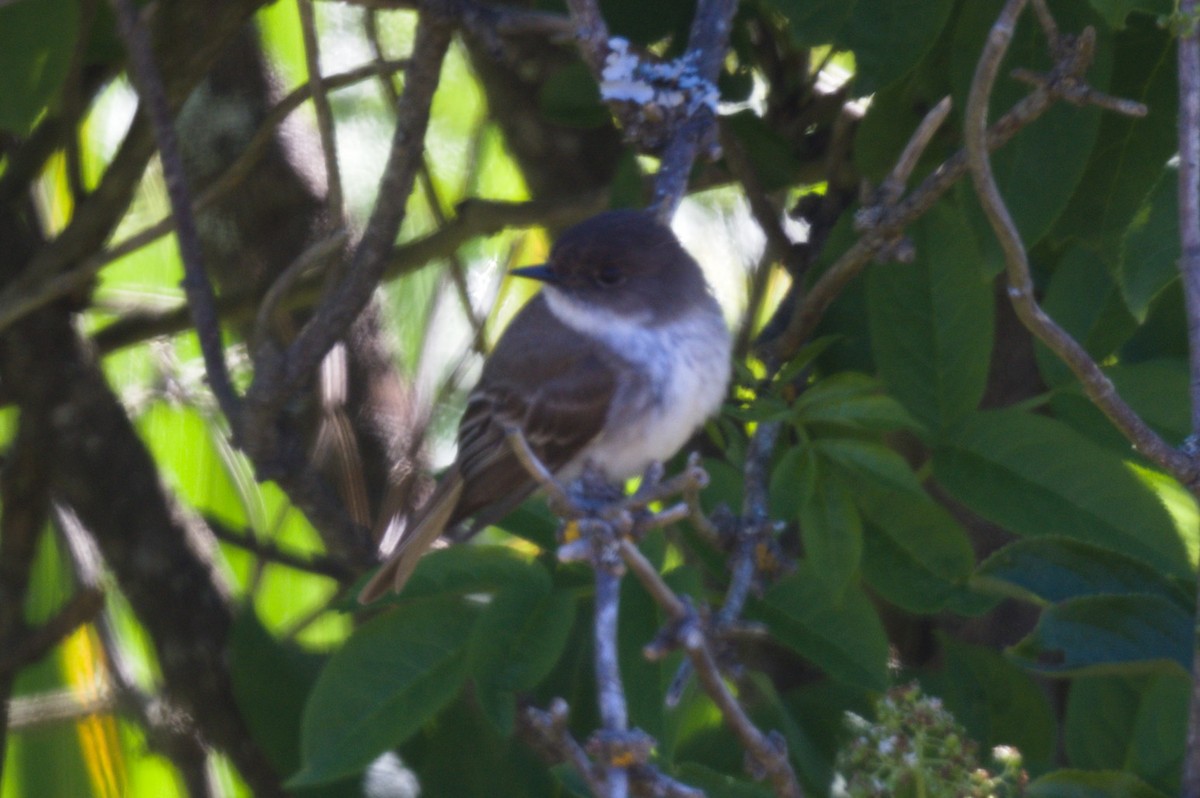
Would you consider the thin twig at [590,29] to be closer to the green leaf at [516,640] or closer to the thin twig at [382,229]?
the thin twig at [382,229]

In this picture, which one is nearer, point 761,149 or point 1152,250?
point 1152,250

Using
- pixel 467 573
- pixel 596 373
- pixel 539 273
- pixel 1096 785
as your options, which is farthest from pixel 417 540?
pixel 1096 785

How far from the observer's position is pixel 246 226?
4.74 m

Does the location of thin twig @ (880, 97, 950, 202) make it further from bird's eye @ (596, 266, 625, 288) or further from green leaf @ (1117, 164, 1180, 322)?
bird's eye @ (596, 266, 625, 288)

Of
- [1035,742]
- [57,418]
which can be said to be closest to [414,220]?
[57,418]

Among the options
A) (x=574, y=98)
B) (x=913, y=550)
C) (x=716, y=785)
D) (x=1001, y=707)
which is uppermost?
(x=574, y=98)

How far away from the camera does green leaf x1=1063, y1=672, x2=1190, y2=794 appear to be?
237 centimetres

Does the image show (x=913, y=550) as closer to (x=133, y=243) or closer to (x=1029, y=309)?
(x=1029, y=309)

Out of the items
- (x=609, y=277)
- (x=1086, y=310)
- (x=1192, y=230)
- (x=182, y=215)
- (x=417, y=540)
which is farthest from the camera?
(x=609, y=277)

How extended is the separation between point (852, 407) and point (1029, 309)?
639 millimetres

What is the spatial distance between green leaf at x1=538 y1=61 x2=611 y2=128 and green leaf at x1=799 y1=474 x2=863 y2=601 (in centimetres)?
126

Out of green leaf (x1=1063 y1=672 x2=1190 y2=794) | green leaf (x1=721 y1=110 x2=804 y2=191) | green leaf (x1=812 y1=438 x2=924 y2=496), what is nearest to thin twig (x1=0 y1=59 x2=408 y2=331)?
green leaf (x1=721 y1=110 x2=804 y2=191)

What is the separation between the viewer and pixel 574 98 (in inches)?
136

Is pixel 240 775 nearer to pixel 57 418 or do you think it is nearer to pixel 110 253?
pixel 57 418
